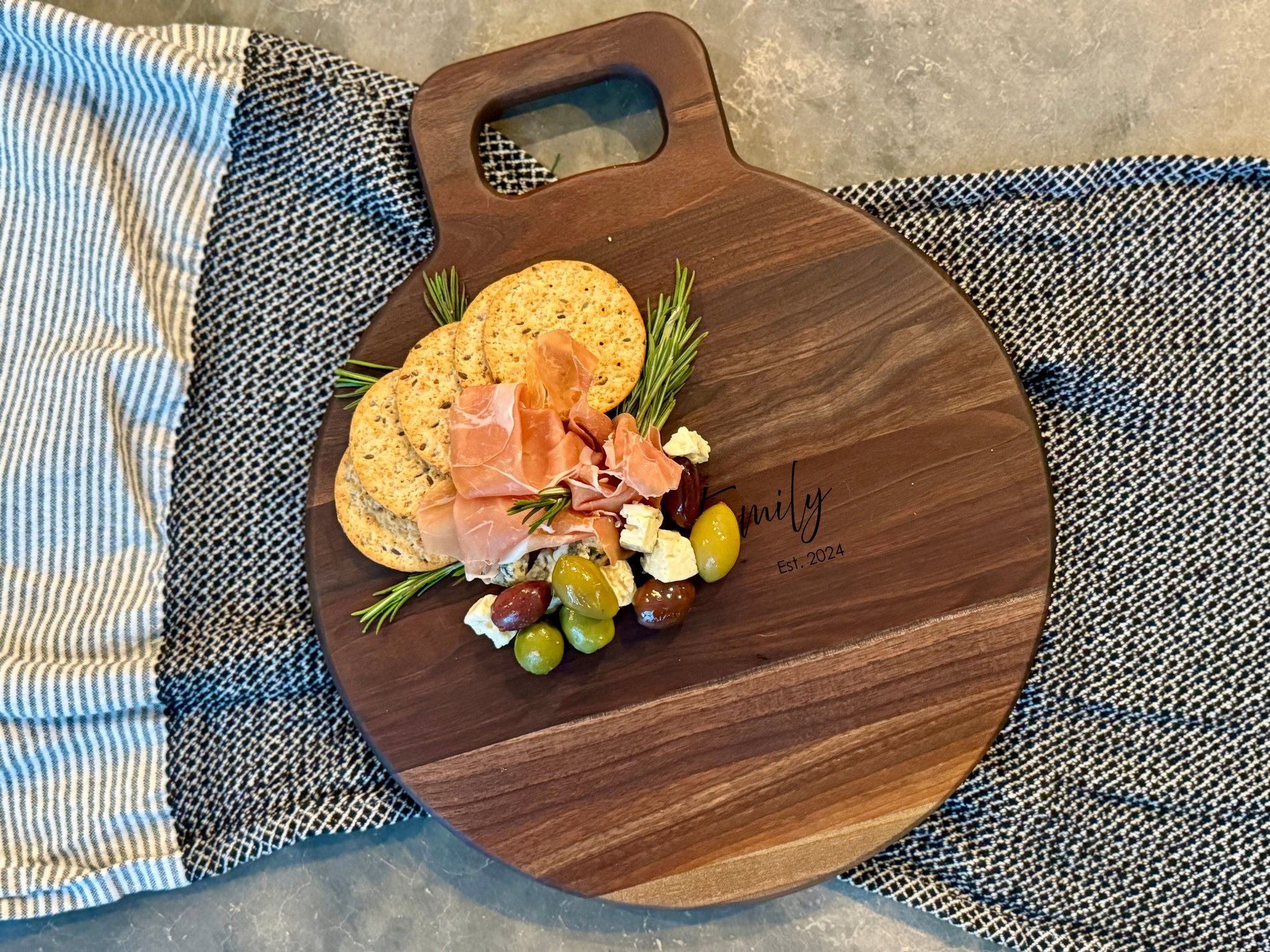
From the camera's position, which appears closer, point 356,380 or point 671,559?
point 671,559

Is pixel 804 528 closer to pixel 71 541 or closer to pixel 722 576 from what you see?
pixel 722 576

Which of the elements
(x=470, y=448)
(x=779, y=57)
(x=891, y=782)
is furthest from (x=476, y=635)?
(x=779, y=57)

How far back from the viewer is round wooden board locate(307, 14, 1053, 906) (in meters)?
1.39

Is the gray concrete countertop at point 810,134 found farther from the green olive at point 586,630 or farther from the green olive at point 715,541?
the green olive at point 715,541

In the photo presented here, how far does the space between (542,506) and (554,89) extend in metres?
0.65

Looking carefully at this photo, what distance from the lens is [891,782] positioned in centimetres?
139

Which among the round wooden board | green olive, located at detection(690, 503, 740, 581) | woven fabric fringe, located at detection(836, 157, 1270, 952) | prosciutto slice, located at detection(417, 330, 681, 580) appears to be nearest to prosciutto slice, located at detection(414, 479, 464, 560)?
prosciutto slice, located at detection(417, 330, 681, 580)

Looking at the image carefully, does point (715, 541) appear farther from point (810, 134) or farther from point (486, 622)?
point (810, 134)

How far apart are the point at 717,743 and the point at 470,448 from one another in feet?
1.82

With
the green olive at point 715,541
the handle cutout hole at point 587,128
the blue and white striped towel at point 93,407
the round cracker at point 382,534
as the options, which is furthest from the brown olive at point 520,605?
the handle cutout hole at point 587,128

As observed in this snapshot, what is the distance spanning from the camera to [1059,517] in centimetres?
154

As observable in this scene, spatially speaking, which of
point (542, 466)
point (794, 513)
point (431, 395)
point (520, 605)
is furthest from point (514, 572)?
point (794, 513)

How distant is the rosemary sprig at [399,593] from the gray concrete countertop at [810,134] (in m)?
0.41

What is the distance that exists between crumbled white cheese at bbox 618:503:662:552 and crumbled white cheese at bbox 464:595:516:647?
0.21m
